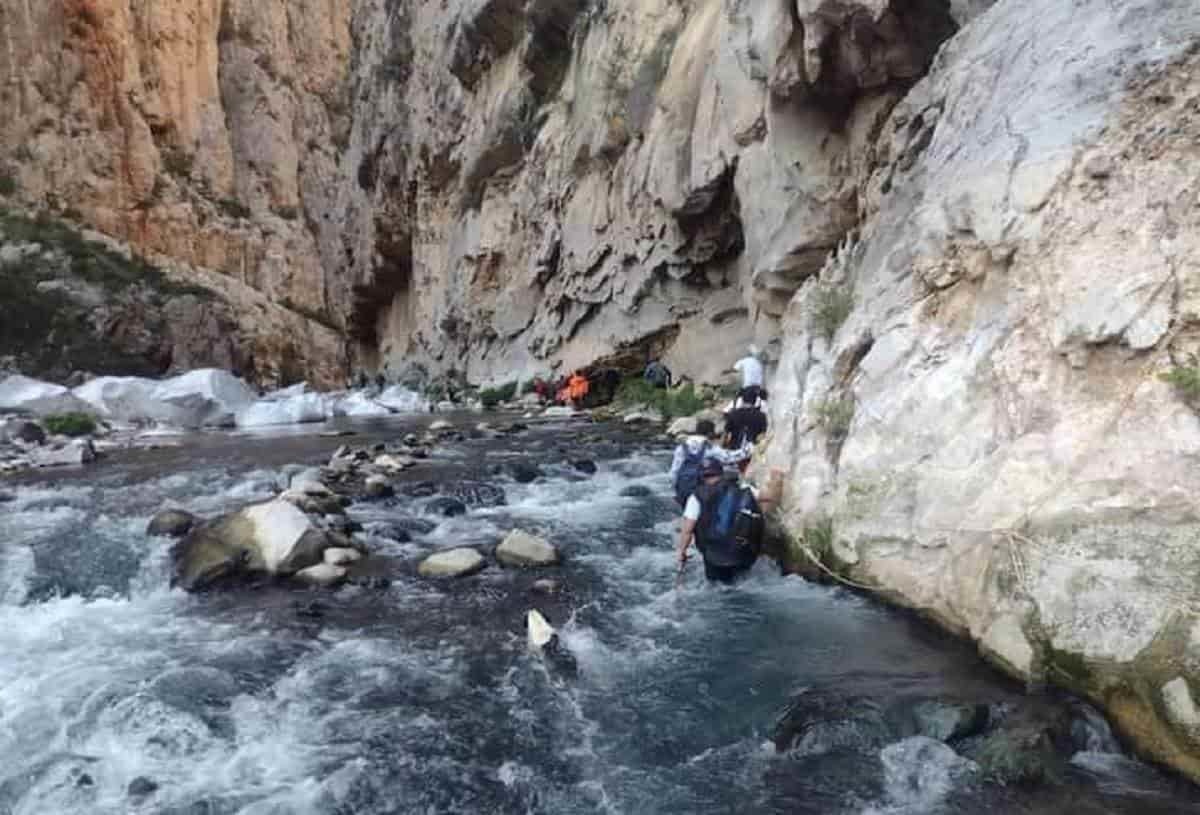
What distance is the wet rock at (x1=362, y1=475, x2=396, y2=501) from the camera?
36.7 feet

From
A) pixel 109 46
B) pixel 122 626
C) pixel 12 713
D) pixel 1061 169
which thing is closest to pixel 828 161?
pixel 1061 169

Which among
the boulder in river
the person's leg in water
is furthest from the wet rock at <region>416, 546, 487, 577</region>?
the person's leg in water

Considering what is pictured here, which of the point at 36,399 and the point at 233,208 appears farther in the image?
the point at 233,208

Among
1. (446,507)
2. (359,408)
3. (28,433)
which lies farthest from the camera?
(359,408)

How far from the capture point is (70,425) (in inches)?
814

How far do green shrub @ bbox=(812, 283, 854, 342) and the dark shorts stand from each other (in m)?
2.65

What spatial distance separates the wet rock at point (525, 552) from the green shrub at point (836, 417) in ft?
9.02

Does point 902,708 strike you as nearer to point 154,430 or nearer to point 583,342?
point 583,342

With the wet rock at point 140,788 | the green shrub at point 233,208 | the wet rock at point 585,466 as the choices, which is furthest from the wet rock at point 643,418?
the green shrub at point 233,208

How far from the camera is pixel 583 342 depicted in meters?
25.3

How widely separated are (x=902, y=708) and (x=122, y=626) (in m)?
5.66

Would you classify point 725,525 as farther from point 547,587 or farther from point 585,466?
point 585,466

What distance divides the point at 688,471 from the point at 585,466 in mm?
4460

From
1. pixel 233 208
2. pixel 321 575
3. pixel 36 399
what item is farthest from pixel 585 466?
pixel 233 208
